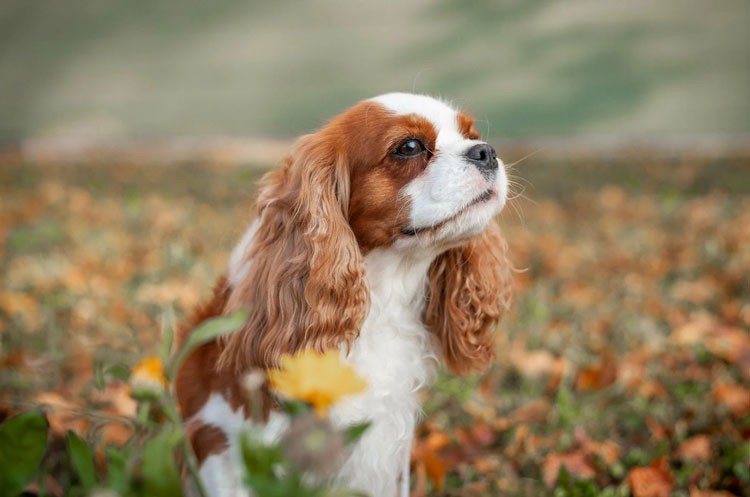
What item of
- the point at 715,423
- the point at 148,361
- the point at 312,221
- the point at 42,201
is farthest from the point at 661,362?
the point at 42,201

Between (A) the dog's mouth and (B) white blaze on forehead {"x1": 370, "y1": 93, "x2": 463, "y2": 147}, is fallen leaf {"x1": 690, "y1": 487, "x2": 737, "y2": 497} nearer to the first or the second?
(A) the dog's mouth

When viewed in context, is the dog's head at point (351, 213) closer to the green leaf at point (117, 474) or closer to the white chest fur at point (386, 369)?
the white chest fur at point (386, 369)

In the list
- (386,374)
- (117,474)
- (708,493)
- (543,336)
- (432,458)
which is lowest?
(543,336)

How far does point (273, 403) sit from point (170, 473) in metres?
0.86

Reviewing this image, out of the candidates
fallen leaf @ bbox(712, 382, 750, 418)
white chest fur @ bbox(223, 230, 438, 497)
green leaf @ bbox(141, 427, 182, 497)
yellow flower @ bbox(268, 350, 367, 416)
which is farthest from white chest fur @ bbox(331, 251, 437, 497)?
fallen leaf @ bbox(712, 382, 750, 418)

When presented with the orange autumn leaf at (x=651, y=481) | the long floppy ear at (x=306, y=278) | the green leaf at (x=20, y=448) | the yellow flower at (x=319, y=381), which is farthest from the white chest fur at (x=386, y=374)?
the yellow flower at (x=319, y=381)

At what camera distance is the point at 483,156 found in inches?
81.7

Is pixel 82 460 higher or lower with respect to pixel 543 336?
higher

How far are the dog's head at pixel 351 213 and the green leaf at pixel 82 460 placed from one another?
0.69 m

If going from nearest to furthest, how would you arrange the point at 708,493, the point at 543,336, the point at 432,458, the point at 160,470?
the point at 160,470, the point at 708,493, the point at 432,458, the point at 543,336

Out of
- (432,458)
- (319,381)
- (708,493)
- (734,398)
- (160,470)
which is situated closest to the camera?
(319,381)

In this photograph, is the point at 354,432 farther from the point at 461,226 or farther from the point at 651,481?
the point at 651,481

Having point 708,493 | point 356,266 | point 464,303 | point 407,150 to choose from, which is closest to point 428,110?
point 407,150

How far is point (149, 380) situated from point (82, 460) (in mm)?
226
